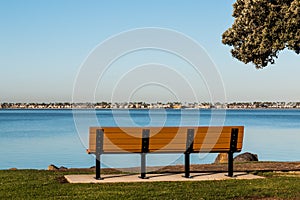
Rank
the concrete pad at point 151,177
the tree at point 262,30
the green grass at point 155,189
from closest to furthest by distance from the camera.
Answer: the green grass at point 155,189, the concrete pad at point 151,177, the tree at point 262,30

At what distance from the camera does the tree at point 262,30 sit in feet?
53.9

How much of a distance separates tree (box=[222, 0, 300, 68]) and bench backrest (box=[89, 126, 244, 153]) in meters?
4.03

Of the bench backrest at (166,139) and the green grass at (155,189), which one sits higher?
the bench backrest at (166,139)

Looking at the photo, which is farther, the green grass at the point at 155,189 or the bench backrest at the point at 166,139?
the bench backrest at the point at 166,139

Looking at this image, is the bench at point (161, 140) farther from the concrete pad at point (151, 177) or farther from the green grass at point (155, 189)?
the green grass at point (155, 189)

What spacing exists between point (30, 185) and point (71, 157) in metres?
36.1

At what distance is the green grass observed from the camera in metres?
11.0

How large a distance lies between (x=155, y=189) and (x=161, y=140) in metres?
1.73

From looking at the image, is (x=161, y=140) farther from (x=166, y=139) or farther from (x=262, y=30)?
(x=262, y=30)

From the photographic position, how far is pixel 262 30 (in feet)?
56.4

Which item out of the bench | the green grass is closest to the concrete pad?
the bench

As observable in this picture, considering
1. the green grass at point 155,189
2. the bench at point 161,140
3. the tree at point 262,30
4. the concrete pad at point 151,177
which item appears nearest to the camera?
the green grass at point 155,189

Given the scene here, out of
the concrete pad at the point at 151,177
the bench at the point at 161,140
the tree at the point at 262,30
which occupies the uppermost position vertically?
the tree at the point at 262,30

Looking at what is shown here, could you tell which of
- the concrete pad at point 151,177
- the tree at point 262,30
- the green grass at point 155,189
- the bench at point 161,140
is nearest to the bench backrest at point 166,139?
the bench at point 161,140
